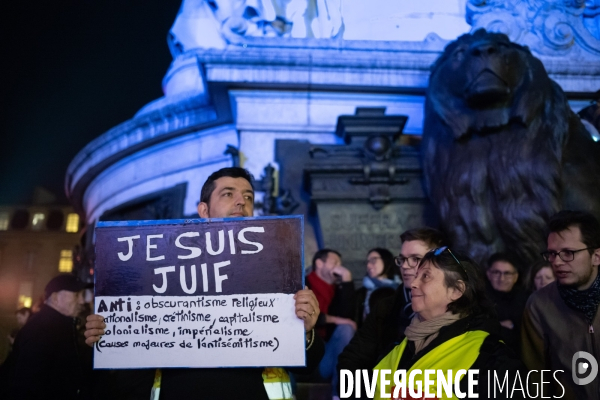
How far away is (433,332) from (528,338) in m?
1.17

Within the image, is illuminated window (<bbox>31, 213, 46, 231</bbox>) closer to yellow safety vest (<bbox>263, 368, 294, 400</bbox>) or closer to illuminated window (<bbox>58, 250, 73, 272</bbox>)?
illuminated window (<bbox>58, 250, 73, 272</bbox>)

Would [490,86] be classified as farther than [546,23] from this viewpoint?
No

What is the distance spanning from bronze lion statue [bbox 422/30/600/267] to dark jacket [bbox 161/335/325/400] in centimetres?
455

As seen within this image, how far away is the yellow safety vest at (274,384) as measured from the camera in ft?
9.05

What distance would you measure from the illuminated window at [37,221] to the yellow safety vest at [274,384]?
5201 centimetres

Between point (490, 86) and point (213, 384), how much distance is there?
17.2 feet

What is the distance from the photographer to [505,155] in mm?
6926

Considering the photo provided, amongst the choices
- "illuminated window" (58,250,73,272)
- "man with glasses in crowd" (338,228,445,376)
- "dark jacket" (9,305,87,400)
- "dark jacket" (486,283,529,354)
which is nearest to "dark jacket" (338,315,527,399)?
"man with glasses in crowd" (338,228,445,376)

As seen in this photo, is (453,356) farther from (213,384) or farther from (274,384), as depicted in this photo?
(213,384)

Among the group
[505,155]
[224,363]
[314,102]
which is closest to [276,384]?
[224,363]

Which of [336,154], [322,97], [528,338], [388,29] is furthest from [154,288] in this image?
[388,29]

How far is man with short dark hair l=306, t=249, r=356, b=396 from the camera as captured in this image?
17.2 feet

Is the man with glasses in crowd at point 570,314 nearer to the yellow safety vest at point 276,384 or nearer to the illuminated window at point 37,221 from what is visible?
the yellow safety vest at point 276,384

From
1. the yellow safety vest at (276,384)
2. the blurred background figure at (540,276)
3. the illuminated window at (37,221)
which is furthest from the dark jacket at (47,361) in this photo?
the illuminated window at (37,221)
